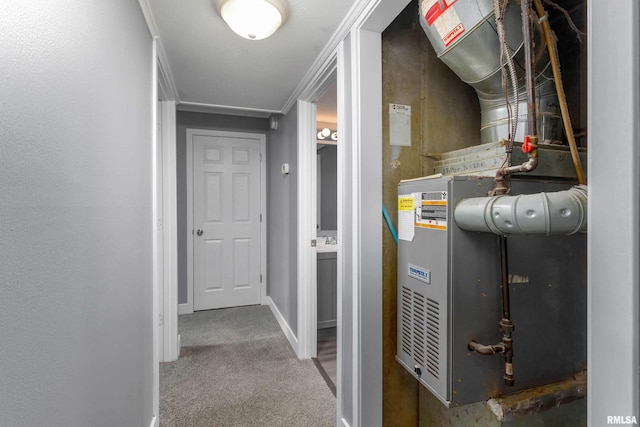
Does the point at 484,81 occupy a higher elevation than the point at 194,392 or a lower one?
higher

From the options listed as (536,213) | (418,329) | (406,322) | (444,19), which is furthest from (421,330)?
(444,19)

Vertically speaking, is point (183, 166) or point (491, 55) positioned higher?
point (491, 55)

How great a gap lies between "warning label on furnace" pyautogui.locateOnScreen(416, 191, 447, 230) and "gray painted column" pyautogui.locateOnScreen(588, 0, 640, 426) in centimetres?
60

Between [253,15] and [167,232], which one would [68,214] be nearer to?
[253,15]

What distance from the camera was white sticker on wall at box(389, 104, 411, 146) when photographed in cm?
167

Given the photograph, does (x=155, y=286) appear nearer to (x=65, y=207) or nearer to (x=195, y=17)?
(x=65, y=207)

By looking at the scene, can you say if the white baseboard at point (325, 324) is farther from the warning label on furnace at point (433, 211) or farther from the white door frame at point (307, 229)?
the warning label on furnace at point (433, 211)

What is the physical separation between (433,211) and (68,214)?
1256 mm

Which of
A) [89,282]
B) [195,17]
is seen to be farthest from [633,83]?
[195,17]

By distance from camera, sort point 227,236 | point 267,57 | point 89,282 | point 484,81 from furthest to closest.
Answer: point 227,236 < point 267,57 < point 484,81 < point 89,282

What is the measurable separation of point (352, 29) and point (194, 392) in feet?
8.28

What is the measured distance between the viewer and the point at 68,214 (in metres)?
0.84

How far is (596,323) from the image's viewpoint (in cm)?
65

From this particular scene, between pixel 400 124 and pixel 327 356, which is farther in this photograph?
pixel 327 356
